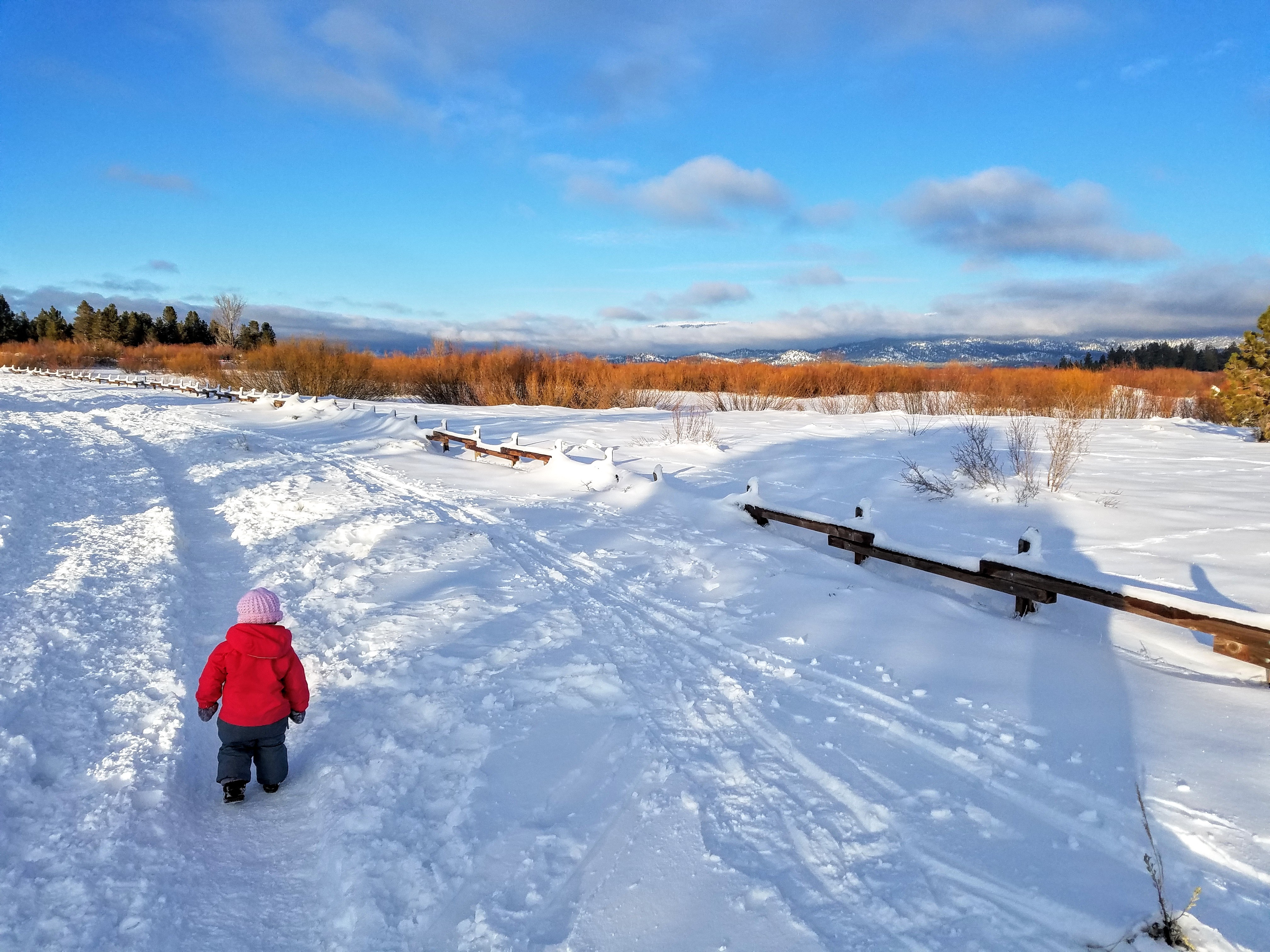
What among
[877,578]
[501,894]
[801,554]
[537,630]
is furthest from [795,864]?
[801,554]

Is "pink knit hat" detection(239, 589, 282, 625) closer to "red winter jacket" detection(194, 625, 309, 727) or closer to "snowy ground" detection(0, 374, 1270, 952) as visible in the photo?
"red winter jacket" detection(194, 625, 309, 727)

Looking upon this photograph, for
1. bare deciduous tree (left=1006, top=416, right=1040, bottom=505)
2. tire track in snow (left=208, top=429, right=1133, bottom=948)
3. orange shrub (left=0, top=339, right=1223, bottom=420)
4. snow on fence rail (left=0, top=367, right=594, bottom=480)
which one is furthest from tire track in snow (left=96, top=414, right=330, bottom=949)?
orange shrub (left=0, top=339, right=1223, bottom=420)

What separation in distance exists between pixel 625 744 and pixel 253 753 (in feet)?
6.38

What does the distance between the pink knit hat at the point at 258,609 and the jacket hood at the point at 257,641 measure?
0.04 meters

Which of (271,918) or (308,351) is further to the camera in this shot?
(308,351)

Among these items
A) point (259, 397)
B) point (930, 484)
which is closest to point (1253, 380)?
point (930, 484)

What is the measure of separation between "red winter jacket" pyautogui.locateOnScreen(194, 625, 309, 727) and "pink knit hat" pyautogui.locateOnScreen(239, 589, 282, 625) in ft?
0.18

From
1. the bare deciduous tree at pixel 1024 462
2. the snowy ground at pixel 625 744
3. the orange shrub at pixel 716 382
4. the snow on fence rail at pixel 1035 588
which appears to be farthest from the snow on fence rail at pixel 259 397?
the bare deciduous tree at pixel 1024 462

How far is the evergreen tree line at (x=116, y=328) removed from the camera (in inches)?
2881

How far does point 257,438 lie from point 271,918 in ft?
55.5

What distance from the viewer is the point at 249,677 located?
3404mm

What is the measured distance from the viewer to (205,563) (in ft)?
22.7

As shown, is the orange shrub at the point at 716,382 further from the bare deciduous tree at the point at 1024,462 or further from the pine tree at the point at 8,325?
the pine tree at the point at 8,325

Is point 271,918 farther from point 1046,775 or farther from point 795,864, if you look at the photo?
point 1046,775
